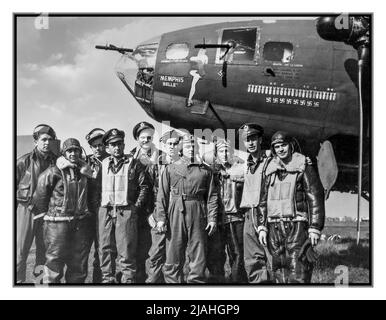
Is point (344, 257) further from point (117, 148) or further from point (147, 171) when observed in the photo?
point (117, 148)

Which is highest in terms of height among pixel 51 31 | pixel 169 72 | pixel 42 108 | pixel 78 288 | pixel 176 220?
pixel 51 31


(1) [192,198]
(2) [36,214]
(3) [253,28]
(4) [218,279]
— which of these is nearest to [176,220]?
(1) [192,198]

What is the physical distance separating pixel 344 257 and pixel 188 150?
2.97m

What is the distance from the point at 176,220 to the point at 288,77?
2.80 m

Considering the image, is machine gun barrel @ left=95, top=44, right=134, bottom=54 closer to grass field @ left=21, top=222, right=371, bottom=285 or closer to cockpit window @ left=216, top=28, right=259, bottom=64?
cockpit window @ left=216, top=28, right=259, bottom=64

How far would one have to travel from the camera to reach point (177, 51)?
8.52 metres

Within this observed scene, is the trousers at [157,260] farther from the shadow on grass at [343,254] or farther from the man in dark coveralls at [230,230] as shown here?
the shadow on grass at [343,254]

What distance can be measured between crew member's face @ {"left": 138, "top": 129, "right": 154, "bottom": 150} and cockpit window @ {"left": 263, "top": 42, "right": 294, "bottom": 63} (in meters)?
2.17

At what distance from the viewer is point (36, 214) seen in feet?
28.6

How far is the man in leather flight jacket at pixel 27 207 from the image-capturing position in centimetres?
869

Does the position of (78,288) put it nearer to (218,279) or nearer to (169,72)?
(218,279)

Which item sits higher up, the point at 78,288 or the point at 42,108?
the point at 42,108

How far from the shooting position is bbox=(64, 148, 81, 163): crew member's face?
8.71 meters

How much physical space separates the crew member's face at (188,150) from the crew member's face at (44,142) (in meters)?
2.16
